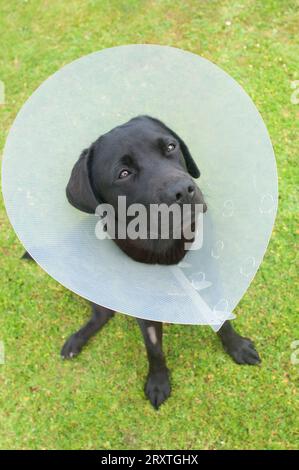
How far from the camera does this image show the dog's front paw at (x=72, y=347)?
3621mm

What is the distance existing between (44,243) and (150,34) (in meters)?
3.08

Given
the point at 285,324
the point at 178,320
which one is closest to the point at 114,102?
the point at 178,320

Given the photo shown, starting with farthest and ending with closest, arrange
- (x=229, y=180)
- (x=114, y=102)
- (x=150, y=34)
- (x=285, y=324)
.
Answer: (x=150, y=34) → (x=285, y=324) → (x=114, y=102) → (x=229, y=180)

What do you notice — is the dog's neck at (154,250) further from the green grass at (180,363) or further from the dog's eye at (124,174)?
the green grass at (180,363)

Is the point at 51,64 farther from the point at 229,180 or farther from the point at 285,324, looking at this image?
the point at 285,324

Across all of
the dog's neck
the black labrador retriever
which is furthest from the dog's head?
the dog's neck

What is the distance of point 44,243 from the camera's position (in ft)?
8.33

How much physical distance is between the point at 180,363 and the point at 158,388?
254 mm

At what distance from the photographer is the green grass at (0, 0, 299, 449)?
332cm

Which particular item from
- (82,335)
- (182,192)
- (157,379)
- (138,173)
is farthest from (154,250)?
(82,335)

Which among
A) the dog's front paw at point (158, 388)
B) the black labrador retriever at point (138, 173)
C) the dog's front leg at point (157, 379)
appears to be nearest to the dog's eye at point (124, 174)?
the black labrador retriever at point (138, 173)

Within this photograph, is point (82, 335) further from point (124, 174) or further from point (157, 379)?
point (124, 174)

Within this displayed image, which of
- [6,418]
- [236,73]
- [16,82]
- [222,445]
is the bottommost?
[6,418]

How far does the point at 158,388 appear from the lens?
3.37 m
